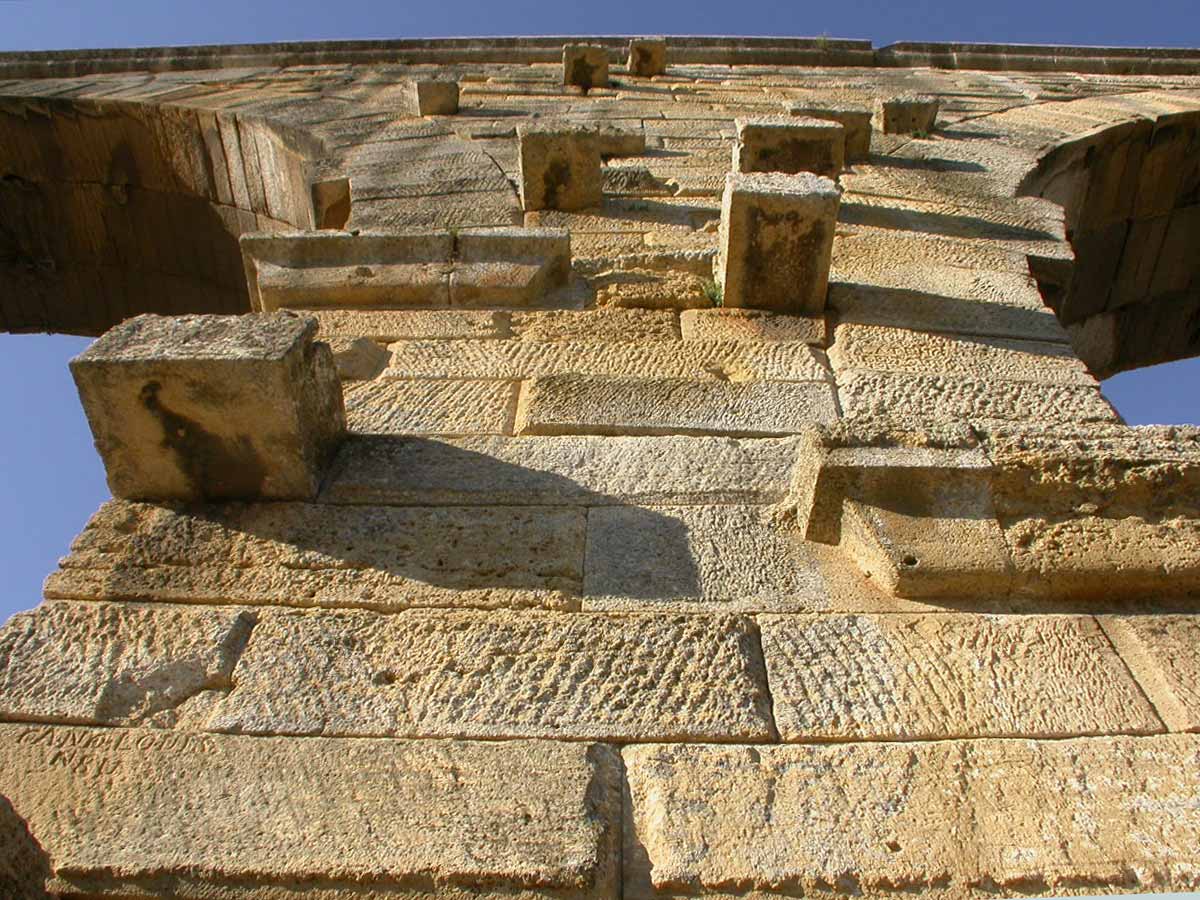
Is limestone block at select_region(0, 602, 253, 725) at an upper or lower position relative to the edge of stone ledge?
lower

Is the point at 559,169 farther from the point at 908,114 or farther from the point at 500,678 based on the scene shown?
the point at 500,678

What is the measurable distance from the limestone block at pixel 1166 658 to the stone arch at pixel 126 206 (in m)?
6.13

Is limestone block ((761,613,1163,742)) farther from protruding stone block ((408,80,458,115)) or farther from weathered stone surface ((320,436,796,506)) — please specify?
protruding stone block ((408,80,458,115))

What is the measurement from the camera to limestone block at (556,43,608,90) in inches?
321

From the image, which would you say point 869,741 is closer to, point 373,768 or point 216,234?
point 373,768

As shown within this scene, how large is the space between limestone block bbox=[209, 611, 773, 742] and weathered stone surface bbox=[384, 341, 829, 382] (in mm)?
1310

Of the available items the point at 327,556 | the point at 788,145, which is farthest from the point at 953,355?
the point at 327,556

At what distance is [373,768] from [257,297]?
303 cm

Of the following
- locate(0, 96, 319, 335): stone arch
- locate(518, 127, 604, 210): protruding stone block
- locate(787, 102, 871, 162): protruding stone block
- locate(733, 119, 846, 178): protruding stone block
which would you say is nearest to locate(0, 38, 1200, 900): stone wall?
locate(518, 127, 604, 210): protruding stone block

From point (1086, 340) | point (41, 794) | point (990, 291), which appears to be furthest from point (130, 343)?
point (1086, 340)

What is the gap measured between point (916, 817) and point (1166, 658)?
2.82 ft

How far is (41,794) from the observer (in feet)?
5.98

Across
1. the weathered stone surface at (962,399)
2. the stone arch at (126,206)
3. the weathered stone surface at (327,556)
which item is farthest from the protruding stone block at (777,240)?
the stone arch at (126,206)

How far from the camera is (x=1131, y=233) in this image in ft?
25.1
